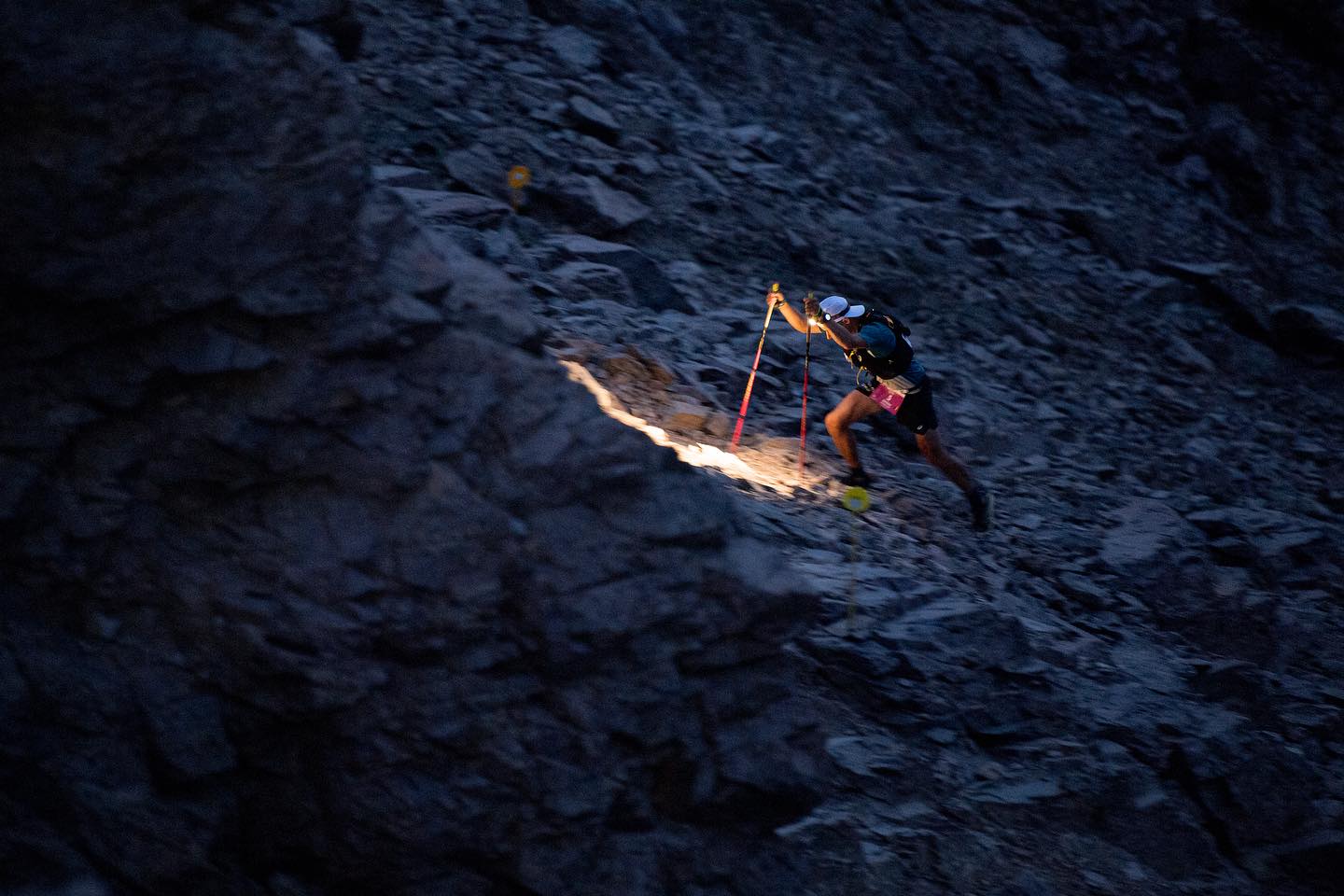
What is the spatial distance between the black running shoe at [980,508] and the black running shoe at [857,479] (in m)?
0.89

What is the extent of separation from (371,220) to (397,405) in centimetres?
75

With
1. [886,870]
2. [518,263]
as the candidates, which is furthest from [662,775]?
[518,263]

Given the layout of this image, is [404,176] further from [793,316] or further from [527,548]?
[527,548]

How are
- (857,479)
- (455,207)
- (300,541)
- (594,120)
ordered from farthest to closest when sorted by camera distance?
(594,120) → (455,207) → (857,479) → (300,541)

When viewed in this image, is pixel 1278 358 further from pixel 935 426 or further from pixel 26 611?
pixel 26 611

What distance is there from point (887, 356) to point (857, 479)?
1058mm

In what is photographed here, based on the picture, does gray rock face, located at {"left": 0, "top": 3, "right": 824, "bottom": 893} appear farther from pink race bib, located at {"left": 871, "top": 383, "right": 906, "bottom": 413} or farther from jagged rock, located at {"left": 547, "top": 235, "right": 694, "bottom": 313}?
jagged rock, located at {"left": 547, "top": 235, "right": 694, "bottom": 313}

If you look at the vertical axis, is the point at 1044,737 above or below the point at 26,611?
below

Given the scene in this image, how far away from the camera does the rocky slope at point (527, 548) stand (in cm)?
402

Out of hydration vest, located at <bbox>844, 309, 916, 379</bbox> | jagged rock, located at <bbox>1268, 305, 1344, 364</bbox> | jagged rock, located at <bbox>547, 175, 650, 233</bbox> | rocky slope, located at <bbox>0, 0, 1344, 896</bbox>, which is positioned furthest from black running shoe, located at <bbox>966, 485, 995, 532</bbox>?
jagged rock, located at <bbox>1268, 305, 1344, 364</bbox>

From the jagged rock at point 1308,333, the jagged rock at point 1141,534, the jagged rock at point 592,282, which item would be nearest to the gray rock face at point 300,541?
the jagged rock at point 592,282

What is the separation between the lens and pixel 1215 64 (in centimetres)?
2017

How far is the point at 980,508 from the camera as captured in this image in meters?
9.27

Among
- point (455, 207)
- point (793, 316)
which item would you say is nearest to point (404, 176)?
point (455, 207)
